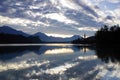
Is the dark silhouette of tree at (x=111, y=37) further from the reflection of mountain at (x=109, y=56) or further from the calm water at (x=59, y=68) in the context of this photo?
the calm water at (x=59, y=68)

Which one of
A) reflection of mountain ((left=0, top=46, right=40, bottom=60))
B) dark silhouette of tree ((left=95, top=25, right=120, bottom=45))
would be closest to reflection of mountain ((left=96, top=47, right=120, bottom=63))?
reflection of mountain ((left=0, top=46, right=40, bottom=60))

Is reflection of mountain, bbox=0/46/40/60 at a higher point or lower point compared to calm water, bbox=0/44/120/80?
higher

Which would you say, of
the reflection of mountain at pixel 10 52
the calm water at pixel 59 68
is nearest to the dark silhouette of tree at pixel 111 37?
the reflection of mountain at pixel 10 52

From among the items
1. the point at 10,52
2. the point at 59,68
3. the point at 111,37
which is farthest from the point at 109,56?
the point at 111,37

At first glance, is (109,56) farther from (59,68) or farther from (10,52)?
(59,68)

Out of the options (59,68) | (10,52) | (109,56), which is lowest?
(109,56)

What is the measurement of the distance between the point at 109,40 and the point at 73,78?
16380cm

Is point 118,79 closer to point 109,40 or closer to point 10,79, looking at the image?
point 10,79

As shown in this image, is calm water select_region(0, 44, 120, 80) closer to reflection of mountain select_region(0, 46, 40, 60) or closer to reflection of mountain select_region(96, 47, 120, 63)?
reflection of mountain select_region(96, 47, 120, 63)

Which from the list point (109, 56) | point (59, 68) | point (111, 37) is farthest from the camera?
point (111, 37)

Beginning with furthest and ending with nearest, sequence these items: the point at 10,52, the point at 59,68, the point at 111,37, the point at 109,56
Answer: the point at 111,37, the point at 10,52, the point at 109,56, the point at 59,68

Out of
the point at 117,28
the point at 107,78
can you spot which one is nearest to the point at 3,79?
the point at 107,78

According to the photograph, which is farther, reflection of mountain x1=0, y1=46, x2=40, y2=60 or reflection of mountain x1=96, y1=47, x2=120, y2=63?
reflection of mountain x1=0, y1=46, x2=40, y2=60

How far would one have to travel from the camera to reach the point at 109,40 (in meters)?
186
